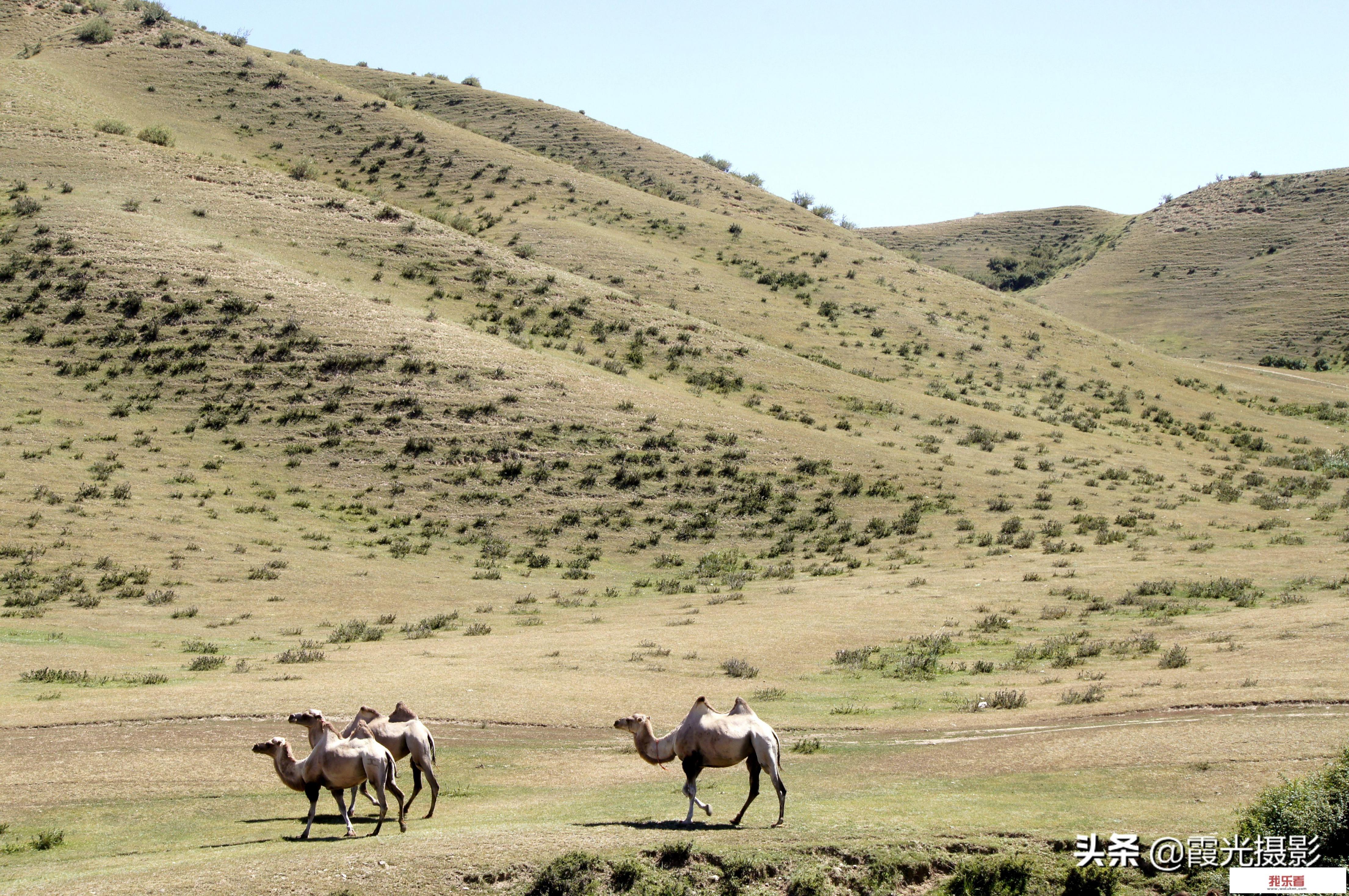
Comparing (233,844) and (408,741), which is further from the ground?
(408,741)

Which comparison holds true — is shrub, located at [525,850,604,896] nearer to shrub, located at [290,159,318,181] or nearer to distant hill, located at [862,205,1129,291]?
shrub, located at [290,159,318,181]

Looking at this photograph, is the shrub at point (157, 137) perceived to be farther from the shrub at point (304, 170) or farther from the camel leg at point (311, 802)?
the camel leg at point (311, 802)

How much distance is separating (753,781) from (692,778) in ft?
2.23

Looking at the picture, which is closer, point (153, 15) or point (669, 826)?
→ point (669, 826)

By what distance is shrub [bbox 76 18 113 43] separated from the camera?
88.6 meters

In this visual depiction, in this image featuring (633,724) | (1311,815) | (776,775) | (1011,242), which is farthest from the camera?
(1011,242)

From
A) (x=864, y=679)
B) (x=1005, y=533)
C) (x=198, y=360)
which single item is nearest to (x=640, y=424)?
(x=1005, y=533)

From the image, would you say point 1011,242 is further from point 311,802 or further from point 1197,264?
point 311,802

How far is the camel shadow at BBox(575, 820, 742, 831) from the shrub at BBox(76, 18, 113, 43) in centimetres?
9717

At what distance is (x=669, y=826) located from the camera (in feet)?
39.4

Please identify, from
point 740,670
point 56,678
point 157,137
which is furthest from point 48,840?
point 157,137

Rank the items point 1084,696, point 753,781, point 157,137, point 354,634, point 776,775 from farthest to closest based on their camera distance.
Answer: point 157,137 → point 354,634 → point 1084,696 → point 753,781 → point 776,775

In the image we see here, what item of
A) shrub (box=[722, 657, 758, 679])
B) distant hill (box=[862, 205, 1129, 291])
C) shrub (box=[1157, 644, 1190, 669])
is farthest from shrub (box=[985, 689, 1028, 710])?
distant hill (box=[862, 205, 1129, 291])

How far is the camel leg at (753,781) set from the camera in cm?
1180
